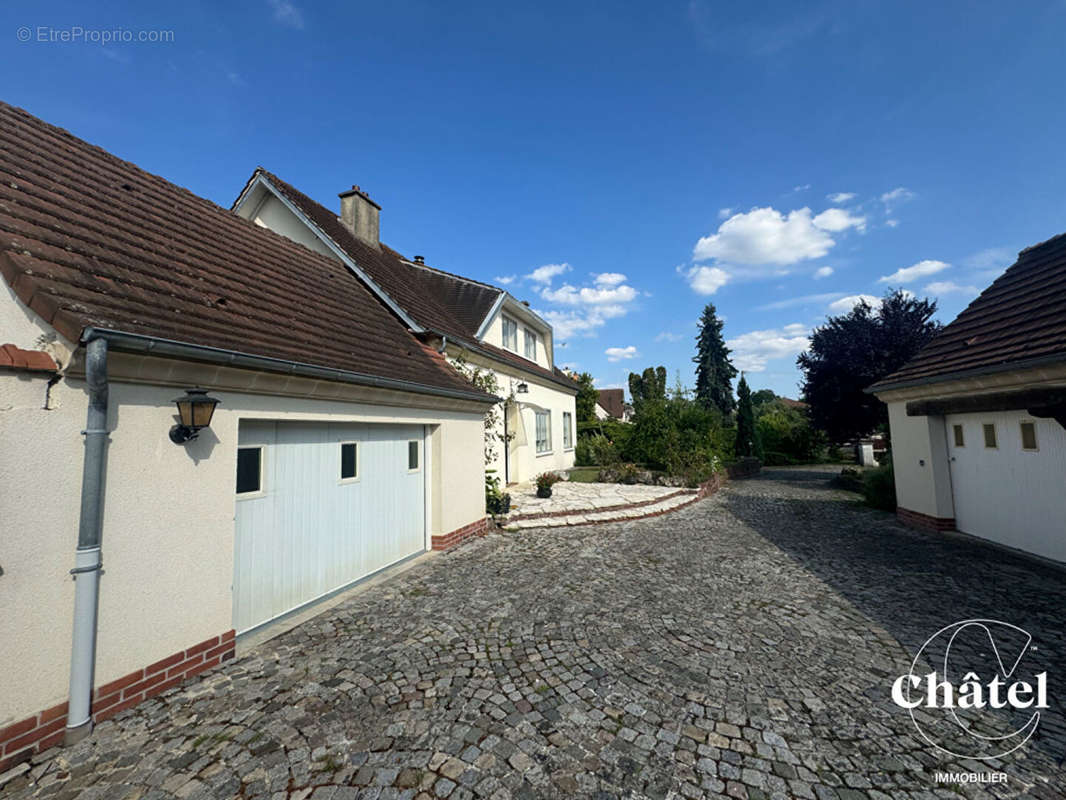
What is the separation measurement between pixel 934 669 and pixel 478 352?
9452 mm

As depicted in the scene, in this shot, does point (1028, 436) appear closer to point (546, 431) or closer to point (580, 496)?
point (580, 496)

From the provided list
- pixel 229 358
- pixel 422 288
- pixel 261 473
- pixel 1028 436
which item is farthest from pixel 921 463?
pixel 422 288

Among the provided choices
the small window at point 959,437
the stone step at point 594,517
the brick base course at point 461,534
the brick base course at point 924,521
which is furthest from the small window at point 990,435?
the brick base course at point 461,534

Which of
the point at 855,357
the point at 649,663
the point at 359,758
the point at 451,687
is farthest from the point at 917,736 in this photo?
the point at 855,357

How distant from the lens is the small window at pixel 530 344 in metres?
17.7

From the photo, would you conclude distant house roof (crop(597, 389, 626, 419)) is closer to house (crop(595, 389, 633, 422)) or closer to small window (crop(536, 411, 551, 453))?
house (crop(595, 389, 633, 422))

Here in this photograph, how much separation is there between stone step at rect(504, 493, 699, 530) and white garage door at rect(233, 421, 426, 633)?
120 inches

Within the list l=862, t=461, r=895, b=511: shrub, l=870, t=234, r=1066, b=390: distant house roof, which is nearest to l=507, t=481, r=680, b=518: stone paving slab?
l=862, t=461, r=895, b=511: shrub

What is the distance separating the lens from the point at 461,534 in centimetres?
811

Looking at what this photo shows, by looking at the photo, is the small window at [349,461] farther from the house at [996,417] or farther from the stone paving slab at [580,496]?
the house at [996,417]

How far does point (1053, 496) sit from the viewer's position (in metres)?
6.57

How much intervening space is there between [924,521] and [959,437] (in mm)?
1935

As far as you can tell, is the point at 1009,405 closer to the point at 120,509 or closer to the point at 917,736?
the point at 917,736

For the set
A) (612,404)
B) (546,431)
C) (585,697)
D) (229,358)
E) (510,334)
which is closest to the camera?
(585,697)
